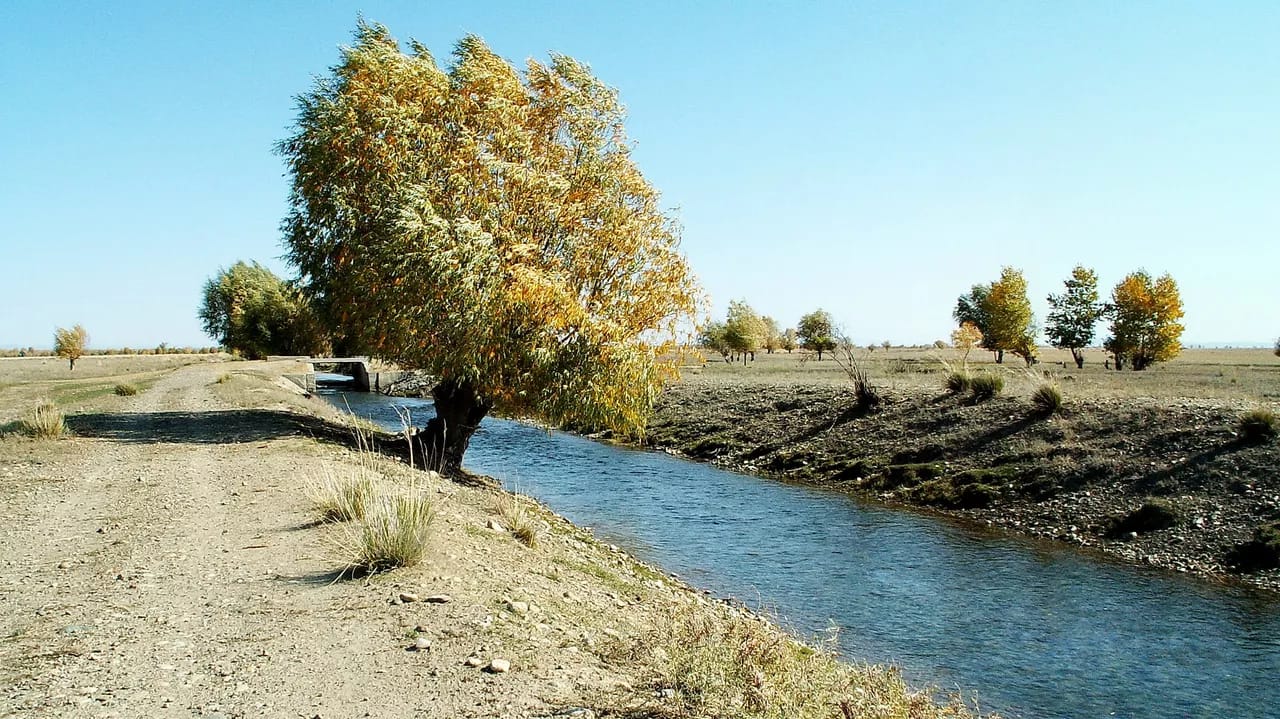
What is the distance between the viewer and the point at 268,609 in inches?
308

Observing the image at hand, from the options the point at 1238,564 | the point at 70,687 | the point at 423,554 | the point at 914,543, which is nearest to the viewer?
the point at 70,687

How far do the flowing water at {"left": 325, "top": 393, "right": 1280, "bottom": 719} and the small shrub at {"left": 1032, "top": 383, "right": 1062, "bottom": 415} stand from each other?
812 cm

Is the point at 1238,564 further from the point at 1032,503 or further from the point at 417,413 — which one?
the point at 417,413

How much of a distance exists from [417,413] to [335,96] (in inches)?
1122

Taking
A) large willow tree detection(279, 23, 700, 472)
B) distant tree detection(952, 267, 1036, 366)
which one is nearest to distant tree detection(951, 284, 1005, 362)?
distant tree detection(952, 267, 1036, 366)

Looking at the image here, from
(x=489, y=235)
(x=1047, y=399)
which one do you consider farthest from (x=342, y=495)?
(x=1047, y=399)

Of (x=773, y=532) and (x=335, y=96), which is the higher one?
(x=335, y=96)

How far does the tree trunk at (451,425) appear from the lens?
21531 mm

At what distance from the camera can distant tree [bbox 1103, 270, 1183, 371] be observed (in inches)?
2486

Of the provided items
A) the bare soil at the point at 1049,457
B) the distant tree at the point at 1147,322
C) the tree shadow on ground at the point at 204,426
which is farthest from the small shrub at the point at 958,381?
the distant tree at the point at 1147,322

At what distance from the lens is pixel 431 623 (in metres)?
7.63

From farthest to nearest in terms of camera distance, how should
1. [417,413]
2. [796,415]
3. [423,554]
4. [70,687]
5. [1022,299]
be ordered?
[1022,299]
[417,413]
[796,415]
[423,554]
[70,687]

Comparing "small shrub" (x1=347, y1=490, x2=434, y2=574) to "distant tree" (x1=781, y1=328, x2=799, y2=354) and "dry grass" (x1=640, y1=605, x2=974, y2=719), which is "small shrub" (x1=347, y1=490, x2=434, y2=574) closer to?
"dry grass" (x1=640, y1=605, x2=974, y2=719)

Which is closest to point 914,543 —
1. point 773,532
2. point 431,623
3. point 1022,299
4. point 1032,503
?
point 773,532
